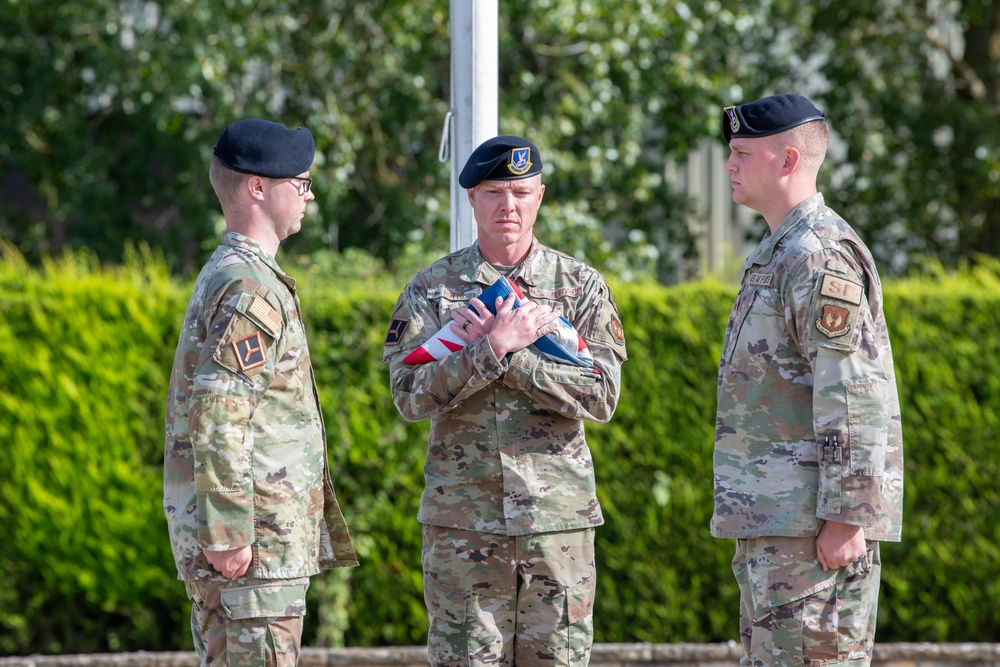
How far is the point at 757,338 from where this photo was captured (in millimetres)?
3072

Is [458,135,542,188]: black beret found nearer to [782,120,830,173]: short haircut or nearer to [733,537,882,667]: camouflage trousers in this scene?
[782,120,830,173]: short haircut

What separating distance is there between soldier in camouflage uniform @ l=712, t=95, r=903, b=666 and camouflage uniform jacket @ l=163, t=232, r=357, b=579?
1209mm

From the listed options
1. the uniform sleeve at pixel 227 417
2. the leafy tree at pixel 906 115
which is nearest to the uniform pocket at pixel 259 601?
the uniform sleeve at pixel 227 417

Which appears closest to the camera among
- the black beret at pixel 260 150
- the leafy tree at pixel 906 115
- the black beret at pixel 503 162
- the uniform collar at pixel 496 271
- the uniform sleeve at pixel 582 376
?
the black beret at pixel 260 150

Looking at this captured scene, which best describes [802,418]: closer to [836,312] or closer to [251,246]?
[836,312]

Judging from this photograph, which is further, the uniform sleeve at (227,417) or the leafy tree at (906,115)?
the leafy tree at (906,115)

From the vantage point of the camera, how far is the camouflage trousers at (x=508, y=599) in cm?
326

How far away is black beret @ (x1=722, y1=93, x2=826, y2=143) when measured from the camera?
3062mm

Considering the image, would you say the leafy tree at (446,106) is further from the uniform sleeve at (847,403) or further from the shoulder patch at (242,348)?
the uniform sleeve at (847,403)

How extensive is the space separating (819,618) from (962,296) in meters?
3.05

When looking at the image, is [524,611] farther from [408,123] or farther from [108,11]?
[108,11]

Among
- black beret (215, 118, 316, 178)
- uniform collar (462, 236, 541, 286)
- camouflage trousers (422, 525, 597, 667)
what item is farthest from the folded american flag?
black beret (215, 118, 316, 178)

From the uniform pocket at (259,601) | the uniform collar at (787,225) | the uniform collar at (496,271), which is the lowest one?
the uniform pocket at (259,601)

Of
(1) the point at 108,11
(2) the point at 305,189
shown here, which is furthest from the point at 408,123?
(2) the point at 305,189
